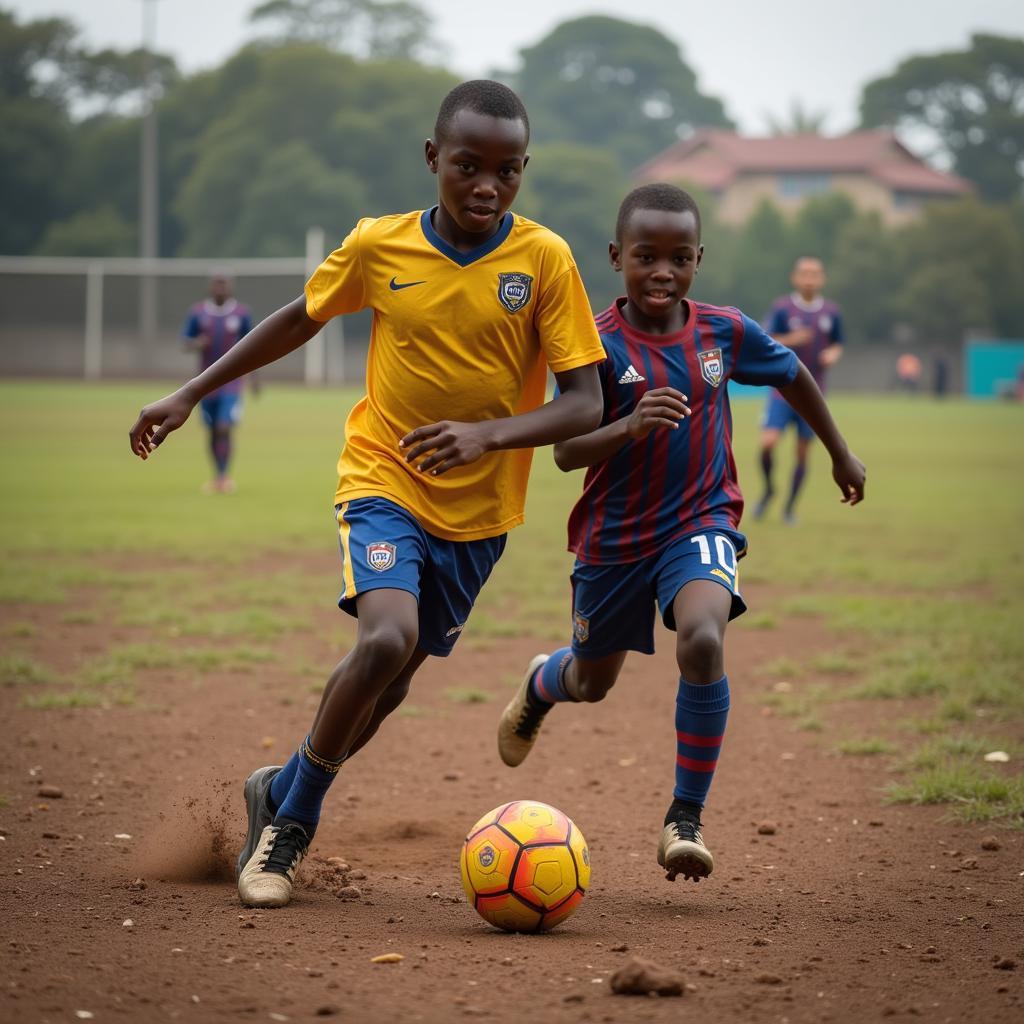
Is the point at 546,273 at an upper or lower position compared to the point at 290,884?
upper

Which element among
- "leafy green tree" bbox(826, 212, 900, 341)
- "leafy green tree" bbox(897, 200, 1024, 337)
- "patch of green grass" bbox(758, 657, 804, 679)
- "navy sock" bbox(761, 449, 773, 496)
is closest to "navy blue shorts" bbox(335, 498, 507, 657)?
"patch of green grass" bbox(758, 657, 804, 679)

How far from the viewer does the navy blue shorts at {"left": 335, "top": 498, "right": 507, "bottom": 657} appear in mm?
3969

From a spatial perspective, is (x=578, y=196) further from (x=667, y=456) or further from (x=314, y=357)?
(x=667, y=456)

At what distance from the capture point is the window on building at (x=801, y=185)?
8425cm

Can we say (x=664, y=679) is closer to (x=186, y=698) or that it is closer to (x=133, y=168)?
(x=186, y=698)

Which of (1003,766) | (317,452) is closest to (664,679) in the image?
(1003,766)

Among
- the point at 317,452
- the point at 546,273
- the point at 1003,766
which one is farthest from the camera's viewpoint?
the point at 317,452

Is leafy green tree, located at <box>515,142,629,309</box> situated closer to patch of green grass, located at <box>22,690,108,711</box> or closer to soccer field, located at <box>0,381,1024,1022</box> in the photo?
soccer field, located at <box>0,381,1024,1022</box>

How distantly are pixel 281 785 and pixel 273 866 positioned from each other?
0.86ft

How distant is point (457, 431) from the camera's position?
3.81m

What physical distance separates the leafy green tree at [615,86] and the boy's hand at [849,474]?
90576 millimetres

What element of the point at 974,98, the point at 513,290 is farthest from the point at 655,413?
the point at 974,98

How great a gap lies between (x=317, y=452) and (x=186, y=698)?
14.5 m

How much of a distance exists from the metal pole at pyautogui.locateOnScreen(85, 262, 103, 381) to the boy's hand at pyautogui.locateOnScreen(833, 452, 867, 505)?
40334 millimetres
